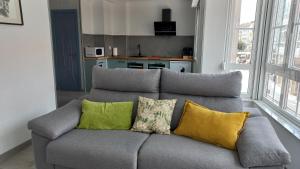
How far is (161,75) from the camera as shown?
93.7 inches

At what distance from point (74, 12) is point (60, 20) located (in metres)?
0.43

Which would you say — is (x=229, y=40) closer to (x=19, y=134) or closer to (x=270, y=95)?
(x=270, y=95)

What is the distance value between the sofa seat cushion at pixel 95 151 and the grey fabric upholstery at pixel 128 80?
572 millimetres

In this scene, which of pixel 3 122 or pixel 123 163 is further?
pixel 3 122

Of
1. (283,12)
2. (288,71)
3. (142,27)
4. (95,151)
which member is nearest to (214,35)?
(283,12)

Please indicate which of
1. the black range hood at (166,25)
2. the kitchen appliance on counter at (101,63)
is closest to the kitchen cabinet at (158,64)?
the black range hood at (166,25)

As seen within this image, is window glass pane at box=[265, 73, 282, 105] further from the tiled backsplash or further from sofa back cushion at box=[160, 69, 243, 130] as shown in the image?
the tiled backsplash

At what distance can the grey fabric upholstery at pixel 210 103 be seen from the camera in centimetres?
212

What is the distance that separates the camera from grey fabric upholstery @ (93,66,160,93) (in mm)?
2342

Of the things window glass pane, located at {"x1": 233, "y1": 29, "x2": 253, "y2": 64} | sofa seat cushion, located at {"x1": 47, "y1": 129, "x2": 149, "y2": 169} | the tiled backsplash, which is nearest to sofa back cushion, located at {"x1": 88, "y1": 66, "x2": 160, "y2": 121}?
sofa seat cushion, located at {"x1": 47, "y1": 129, "x2": 149, "y2": 169}

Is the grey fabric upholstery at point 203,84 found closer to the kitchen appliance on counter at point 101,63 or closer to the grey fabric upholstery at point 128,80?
the grey fabric upholstery at point 128,80

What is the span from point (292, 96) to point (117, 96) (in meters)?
1.79

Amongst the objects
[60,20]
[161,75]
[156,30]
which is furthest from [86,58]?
[161,75]

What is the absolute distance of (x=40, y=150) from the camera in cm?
196
